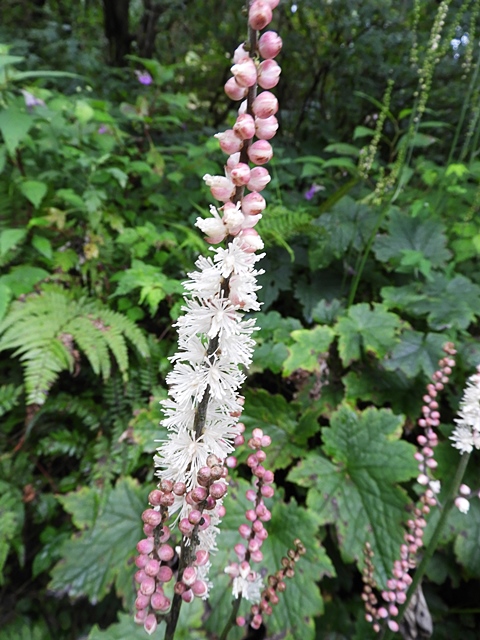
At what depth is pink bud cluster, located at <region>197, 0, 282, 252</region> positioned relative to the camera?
0.58 m

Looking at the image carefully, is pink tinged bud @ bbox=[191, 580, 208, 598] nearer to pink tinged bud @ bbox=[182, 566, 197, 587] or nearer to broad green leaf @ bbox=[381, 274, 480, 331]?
pink tinged bud @ bbox=[182, 566, 197, 587]

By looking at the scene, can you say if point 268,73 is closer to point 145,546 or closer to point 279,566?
point 145,546

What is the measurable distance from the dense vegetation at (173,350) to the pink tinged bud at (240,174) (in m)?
1.24

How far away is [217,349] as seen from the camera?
67cm

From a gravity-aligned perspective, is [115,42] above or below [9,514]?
above

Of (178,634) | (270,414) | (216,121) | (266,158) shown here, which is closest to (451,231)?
(270,414)

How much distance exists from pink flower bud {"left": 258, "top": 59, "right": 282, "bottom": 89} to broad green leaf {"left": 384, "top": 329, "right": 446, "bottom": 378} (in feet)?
4.84

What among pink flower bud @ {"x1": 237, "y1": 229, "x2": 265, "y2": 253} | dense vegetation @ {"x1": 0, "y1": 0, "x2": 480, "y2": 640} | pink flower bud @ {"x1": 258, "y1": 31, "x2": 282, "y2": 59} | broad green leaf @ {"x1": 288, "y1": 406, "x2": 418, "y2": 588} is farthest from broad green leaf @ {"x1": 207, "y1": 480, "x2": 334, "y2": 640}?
pink flower bud @ {"x1": 258, "y1": 31, "x2": 282, "y2": 59}

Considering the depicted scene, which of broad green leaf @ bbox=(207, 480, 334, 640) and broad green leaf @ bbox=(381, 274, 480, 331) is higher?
broad green leaf @ bbox=(381, 274, 480, 331)

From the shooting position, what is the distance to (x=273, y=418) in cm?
190

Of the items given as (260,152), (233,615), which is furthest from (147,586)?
(260,152)

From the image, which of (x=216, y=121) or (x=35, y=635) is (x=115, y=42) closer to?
(x=216, y=121)

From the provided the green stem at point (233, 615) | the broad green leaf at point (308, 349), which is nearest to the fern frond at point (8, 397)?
the broad green leaf at point (308, 349)

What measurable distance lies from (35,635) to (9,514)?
47 centimetres
